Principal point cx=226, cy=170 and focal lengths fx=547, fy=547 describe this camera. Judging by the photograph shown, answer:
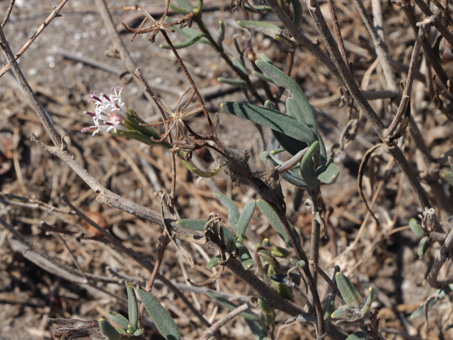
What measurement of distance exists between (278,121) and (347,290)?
0.43 meters

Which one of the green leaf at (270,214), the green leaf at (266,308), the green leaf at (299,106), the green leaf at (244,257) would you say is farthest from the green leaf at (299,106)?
the green leaf at (266,308)

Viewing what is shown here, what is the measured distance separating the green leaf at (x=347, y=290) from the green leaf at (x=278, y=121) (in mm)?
321

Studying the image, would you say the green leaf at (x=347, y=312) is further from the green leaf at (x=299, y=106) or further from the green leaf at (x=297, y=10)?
the green leaf at (x=297, y=10)

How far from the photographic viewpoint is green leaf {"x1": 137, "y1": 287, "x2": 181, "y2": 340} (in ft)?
3.81

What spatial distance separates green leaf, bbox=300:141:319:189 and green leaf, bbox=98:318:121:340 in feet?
1.47

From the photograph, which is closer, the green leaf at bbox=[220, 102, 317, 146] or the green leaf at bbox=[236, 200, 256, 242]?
the green leaf at bbox=[220, 102, 317, 146]

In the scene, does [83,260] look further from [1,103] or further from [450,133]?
[450,133]

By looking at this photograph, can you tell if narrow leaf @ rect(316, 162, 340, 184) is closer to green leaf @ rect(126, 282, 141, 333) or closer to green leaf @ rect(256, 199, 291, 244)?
green leaf @ rect(256, 199, 291, 244)

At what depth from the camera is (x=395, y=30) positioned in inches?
103

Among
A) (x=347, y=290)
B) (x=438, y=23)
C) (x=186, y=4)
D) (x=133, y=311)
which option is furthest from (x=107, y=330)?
(x=438, y=23)

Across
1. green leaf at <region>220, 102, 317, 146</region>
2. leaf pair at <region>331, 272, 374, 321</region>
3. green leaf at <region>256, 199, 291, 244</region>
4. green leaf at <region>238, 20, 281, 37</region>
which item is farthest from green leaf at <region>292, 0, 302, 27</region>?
leaf pair at <region>331, 272, 374, 321</region>

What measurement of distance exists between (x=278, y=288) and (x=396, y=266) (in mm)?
1006

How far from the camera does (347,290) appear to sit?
121cm

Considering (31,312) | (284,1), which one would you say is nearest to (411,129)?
(284,1)
